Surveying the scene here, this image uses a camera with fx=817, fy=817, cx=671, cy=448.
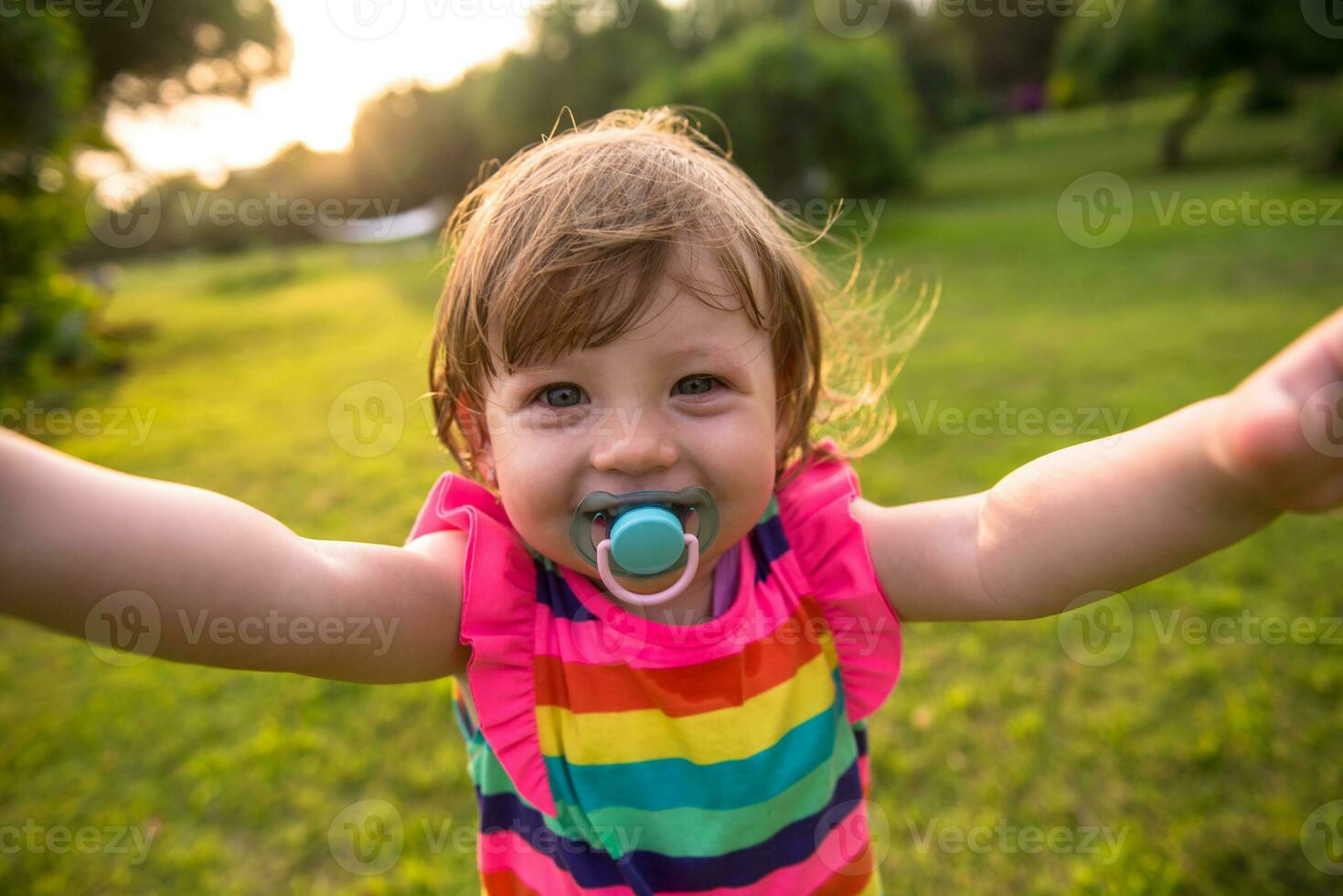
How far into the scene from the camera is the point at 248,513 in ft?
2.76

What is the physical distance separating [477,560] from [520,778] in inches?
12.1

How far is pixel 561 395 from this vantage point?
42.2 inches

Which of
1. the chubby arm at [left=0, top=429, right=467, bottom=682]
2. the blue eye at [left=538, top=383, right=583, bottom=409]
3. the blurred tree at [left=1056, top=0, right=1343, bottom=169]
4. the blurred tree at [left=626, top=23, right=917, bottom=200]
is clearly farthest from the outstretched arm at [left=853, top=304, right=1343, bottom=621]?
the blurred tree at [left=1056, top=0, right=1343, bottom=169]

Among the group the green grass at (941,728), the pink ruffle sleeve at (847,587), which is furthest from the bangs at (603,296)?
the green grass at (941,728)

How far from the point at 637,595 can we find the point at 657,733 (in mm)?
232

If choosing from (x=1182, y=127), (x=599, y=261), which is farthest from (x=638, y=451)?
(x=1182, y=127)

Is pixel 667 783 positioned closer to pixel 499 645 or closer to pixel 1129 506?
pixel 499 645

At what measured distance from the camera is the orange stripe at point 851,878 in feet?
4.10

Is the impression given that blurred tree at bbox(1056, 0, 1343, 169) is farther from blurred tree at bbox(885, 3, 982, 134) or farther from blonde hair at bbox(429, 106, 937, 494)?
blonde hair at bbox(429, 106, 937, 494)

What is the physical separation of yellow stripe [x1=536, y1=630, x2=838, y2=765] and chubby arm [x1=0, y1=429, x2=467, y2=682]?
0.74 feet

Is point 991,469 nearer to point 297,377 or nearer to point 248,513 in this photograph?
Result: point 248,513

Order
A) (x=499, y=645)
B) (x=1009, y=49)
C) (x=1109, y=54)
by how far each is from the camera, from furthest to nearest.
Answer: (x=1009, y=49), (x=1109, y=54), (x=499, y=645)

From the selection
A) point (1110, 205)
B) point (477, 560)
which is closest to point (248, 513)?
point (477, 560)

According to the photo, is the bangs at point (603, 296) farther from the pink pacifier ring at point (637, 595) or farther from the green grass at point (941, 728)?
the green grass at point (941, 728)
